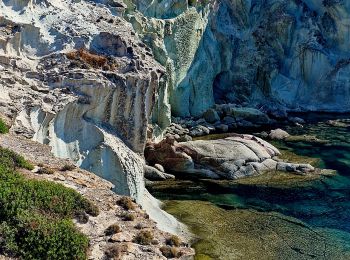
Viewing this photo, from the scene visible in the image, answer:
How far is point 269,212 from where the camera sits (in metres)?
32.1

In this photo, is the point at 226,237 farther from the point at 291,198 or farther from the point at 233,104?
the point at 233,104

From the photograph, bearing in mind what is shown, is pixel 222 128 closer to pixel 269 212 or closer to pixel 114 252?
pixel 269 212

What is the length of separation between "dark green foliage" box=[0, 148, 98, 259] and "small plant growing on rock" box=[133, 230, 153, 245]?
60.8 inches

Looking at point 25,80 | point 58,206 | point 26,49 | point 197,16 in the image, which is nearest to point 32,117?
point 25,80

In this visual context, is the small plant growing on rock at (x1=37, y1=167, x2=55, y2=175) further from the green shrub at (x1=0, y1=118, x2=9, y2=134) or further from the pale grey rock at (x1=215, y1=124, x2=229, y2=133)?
the pale grey rock at (x1=215, y1=124, x2=229, y2=133)

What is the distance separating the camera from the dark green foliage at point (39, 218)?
12.5 metres

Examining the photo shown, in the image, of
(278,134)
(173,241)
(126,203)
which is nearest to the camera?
(173,241)

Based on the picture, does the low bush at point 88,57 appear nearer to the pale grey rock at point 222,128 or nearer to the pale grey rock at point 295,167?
the pale grey rock at point 295,167

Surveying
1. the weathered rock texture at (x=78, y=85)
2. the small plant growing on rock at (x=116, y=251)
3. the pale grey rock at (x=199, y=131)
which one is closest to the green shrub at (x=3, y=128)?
the weathered rock texture at (x=78, y=85)

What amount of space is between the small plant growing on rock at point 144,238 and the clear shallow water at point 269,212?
1114 centimetres

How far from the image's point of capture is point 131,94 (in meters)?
27.8

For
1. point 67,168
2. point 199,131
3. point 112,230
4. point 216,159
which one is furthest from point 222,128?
point 112,230

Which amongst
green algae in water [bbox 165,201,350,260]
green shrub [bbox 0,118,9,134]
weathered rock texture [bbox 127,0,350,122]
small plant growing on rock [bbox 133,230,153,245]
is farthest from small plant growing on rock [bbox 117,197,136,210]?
weathered rock texture [bbox 127,0,350,122]

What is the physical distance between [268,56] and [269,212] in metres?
45.8
